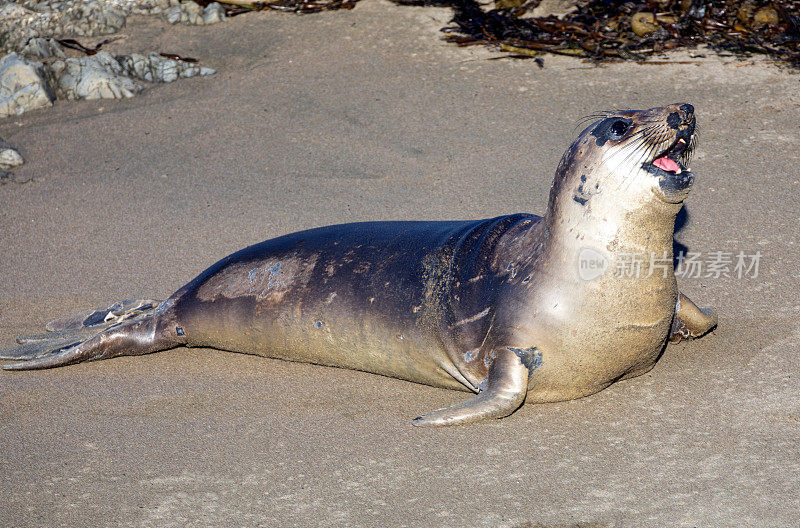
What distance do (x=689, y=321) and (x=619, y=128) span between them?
860mm

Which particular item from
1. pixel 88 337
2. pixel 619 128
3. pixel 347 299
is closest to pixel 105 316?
pixel 88 337

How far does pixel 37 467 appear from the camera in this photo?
3113 mm

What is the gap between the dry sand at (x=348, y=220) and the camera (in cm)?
279

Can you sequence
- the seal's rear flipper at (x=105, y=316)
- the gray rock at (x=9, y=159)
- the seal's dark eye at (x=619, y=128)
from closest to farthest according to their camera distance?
1. the seal's dark eye at (x=619, y=128)
2. the seal's rear flipper at (x=105, y=316)
3. the gray rock at (x=9, y=159)

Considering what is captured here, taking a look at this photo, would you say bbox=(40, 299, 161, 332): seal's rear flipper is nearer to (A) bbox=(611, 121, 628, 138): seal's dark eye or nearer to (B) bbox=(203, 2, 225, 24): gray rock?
(A) bbox=(611, 121, 628, 138): seal's dark eye

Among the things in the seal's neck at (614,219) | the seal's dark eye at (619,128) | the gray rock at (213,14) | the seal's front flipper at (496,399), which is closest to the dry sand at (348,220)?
the seal's front flipper at (496,399)

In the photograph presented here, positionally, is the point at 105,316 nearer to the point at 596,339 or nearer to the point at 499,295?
the point at 499,295

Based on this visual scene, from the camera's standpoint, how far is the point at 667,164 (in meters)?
3.10

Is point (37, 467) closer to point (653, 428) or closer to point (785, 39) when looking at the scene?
point (653, 428)

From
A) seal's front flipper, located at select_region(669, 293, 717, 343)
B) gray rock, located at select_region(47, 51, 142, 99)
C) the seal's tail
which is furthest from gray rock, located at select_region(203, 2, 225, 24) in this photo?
seal's front flipper, located at select_region(669, 293, 717, 343)

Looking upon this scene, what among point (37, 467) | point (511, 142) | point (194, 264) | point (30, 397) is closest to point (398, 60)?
point (511, 142)

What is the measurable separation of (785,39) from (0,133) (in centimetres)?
530

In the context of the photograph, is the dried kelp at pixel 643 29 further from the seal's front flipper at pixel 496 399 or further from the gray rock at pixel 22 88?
the seal's front flipper at pixel 496 399

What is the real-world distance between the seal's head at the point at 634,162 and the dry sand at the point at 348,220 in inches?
28.2
